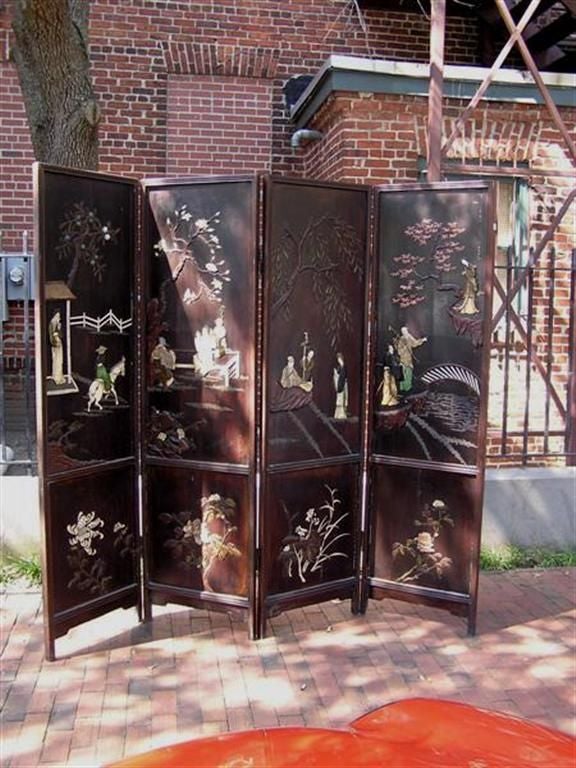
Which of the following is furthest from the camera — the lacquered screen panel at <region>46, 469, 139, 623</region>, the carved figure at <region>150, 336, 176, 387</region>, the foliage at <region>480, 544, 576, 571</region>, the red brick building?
the red brick building

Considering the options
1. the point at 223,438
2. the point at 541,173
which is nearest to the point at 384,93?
the point at 541,173

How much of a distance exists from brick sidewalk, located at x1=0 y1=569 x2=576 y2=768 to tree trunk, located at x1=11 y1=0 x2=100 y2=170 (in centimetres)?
299

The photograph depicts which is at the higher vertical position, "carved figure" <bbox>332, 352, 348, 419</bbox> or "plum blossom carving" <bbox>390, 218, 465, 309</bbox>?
"plum blossom carving" <bbox>390, 218, 465, 309</bbox>

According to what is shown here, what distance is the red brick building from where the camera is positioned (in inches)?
283

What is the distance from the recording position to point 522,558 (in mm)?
5703

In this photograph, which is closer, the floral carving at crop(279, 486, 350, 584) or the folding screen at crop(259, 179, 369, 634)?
the folding screen at crop(259, 179, 369, 634)

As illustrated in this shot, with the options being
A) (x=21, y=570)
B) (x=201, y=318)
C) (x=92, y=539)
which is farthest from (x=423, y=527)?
(x=21, y=570)

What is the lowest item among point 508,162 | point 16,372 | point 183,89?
point 16,372

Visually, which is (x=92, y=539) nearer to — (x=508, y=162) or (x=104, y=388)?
(x=104, y=388)

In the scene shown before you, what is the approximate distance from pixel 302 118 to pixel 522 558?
501 centimetres

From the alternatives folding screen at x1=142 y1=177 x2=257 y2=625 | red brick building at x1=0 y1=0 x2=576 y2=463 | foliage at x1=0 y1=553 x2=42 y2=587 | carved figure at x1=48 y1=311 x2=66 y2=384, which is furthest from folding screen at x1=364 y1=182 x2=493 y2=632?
red brick building at x1=0 y1=0 x2=576 y2=463

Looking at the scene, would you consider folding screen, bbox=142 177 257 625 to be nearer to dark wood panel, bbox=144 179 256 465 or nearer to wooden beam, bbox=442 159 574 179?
dark wood panel, bbox=144 179 256 465

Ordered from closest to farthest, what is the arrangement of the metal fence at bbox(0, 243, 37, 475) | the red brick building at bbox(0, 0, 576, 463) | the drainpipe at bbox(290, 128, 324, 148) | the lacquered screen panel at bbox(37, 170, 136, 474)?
the lacquered screen panel at bbox(37, 170, 136, 474)
the metal fence at bbox(0, 243, 37, 475)
the red brick building at bbox(0, 0, 576, 463)
the drainpipe at bbox(290, 128, 324, 148)

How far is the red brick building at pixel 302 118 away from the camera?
7195 mm
